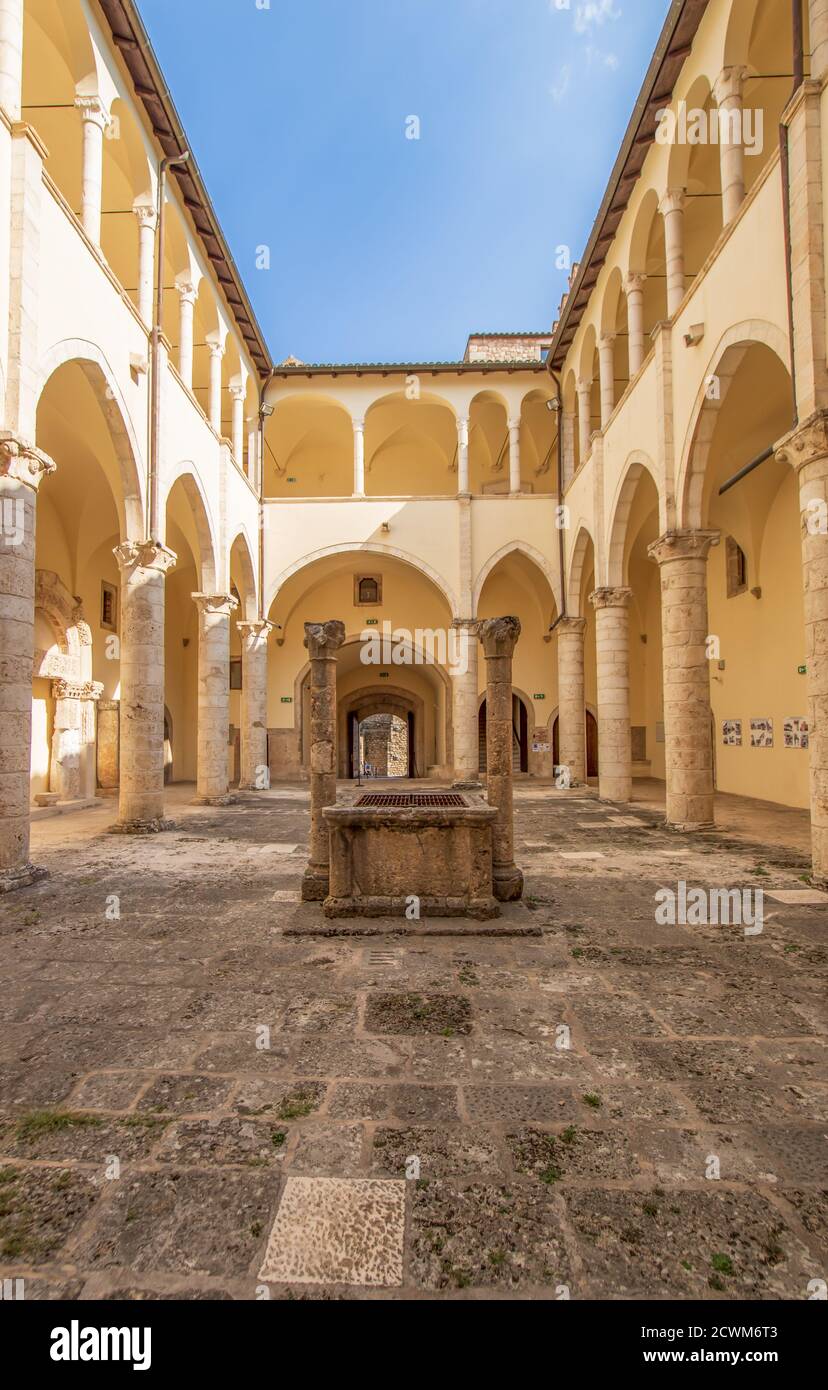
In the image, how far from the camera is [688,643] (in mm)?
9625

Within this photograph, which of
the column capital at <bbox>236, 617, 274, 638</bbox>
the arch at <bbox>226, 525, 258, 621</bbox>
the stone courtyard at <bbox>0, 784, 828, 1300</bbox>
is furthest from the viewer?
the column capital at <bbox>236, 617, 274, 638</bbox>

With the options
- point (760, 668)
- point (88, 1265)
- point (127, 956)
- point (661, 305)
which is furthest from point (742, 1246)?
point (661, 305)

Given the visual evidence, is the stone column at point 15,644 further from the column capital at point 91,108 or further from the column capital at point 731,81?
the column capital at point 731,81

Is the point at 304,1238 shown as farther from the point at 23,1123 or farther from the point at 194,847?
the point at 194,847

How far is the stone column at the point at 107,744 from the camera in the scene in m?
15.2

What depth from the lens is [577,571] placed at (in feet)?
52.9

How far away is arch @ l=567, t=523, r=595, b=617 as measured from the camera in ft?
51.1

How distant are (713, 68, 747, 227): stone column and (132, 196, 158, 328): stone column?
25.6ft

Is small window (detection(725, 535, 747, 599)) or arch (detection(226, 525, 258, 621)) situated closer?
small window (detection(725, 535, 747, 599))

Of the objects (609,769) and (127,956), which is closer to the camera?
(127,956)

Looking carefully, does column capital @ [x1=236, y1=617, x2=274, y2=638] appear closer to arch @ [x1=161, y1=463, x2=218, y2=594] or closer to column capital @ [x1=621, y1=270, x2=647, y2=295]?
arch @ [x1=161, y1=463, x2=218, y2=594]

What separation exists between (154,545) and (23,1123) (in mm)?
8654

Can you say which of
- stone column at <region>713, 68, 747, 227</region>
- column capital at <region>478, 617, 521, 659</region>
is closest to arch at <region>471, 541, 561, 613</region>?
stone column at <region>713, 68, 747, 227</region>
